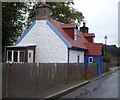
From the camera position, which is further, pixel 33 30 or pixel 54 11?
pixel 54 11

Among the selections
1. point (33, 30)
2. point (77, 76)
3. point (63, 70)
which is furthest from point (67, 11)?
point (63, 70)

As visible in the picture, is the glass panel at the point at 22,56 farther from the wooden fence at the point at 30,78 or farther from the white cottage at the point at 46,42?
the wooden fence at the point at 30,78

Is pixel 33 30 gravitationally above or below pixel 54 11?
below

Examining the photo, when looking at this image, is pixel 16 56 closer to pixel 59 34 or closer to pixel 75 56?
pixel 59 34

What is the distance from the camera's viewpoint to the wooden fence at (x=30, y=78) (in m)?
13.2

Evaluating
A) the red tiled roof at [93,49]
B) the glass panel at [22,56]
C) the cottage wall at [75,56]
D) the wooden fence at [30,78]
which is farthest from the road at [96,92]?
the red tiled roof at [93,49]

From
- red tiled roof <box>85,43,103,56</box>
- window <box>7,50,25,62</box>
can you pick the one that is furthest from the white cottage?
red tiled roof <box>85,43,103,56</box>

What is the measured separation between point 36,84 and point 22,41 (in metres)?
16.9

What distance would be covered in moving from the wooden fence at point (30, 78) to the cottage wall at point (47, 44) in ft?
27.4

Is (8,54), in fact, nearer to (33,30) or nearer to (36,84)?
(33,30)

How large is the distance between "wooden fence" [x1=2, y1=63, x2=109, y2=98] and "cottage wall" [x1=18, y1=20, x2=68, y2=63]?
27.4 ft

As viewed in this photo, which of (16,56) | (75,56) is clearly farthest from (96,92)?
(75,56)

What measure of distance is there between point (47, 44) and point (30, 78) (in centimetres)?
1685

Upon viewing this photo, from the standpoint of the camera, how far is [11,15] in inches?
1532
